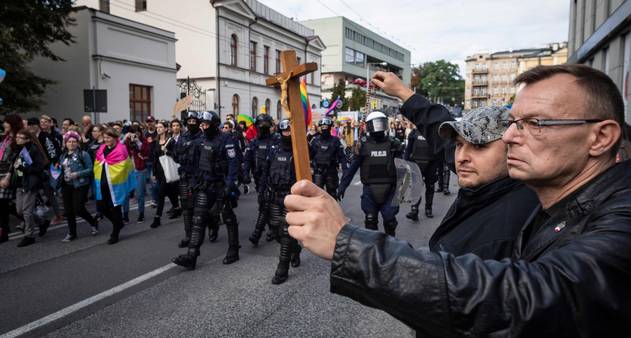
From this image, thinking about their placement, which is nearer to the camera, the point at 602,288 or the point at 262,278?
the point at 602,288

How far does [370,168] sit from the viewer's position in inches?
249

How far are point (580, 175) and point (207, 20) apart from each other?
32.0m

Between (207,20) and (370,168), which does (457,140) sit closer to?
(370,168)

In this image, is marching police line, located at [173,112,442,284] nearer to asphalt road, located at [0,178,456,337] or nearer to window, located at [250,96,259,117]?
asphalt road, located at [0,178,456,337]

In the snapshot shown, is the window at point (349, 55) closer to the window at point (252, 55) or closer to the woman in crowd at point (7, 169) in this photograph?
the window at point (252, 55)

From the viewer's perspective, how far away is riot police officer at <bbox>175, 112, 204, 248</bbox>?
6.18 metres

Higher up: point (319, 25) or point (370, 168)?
point (319, 25)

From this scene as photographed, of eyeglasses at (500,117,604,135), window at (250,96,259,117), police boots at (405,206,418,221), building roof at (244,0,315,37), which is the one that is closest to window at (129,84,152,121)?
window at (250,96,259,117)

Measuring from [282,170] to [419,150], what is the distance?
4278mm

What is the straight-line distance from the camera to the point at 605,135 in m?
1.20

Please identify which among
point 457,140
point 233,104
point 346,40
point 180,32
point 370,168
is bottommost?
point 370,168

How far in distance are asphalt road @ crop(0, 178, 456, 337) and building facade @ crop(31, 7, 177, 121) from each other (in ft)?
49.1

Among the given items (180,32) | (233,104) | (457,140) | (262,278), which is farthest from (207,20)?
(457,140)

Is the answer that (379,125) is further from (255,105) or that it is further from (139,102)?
(255,105)
